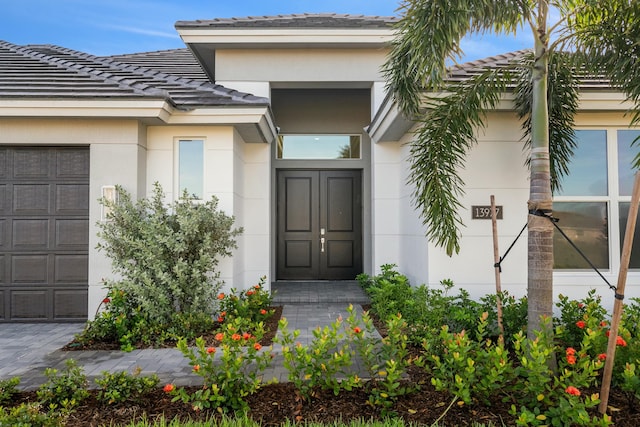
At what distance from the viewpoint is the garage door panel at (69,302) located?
629 cm

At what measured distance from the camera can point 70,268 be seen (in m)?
6.28

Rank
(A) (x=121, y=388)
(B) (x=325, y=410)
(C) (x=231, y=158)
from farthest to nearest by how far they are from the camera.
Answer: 1. (C) (x=231, y=158)
2. (A) (x=121, y=388)
3. (B) (x=325, y=410)

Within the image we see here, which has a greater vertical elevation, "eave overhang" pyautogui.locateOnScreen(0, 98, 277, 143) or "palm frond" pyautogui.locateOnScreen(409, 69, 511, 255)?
"eave overhang" pyautogui.locateOnScreen(0, 98, 277, 143)

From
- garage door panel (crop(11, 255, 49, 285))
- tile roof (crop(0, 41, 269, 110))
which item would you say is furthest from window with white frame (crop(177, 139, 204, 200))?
garage door panel (crop(11, 255, 49, 285))

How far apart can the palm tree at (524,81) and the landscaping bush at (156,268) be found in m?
3.05

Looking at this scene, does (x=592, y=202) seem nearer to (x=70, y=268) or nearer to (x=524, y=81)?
(x=524, y=81)

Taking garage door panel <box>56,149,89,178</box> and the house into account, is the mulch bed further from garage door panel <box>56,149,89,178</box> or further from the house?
garage door panel <box>56,149,89,178</box>

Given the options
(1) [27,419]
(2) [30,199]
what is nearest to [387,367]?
(1) [27,419]

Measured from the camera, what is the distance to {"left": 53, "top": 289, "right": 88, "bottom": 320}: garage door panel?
20.6ft

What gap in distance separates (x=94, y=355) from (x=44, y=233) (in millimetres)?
2542

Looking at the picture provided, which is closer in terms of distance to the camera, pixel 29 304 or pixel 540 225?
pixel 540 225

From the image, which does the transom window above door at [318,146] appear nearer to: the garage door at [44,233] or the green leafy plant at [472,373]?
the garage door at [44,233]

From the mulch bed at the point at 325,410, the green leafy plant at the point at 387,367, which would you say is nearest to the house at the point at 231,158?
the green leafy plant at the point at 387,367

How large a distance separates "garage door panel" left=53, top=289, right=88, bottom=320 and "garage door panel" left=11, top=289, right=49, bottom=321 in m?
0.16
